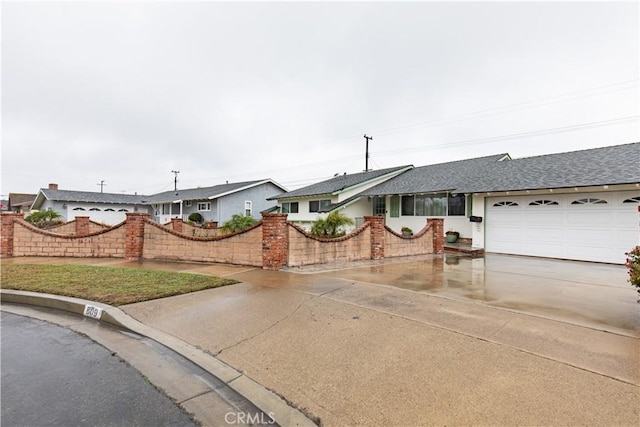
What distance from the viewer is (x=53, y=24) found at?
372 inches

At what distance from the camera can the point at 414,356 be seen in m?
3.53

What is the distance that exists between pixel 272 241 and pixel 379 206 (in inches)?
519

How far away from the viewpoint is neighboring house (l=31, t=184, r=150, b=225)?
32.7m

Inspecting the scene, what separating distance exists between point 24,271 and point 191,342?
26.5 feet

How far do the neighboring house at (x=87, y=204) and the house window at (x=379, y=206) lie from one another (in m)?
30.4

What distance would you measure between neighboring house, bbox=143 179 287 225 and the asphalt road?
77.6ft

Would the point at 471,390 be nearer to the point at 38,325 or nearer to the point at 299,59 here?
the point at 38,325

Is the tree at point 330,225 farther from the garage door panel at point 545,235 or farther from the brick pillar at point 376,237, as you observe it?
the garage door panel at point 545,235

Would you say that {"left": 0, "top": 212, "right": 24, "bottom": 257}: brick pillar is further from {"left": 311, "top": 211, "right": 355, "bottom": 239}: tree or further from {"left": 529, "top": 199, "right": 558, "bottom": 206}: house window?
{"left": 529, "top": 199, "right": 558, "bottom": 206}: house window

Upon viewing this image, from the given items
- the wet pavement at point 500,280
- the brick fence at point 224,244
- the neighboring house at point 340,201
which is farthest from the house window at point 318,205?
the wet pavement at point 500,280

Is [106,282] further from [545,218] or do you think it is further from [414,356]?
[545,218]

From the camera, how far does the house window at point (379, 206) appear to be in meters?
20.6

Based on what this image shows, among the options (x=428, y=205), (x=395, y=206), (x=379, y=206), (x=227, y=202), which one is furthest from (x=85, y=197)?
(x=428, y=205)

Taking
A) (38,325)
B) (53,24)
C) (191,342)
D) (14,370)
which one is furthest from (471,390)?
(53,24)
